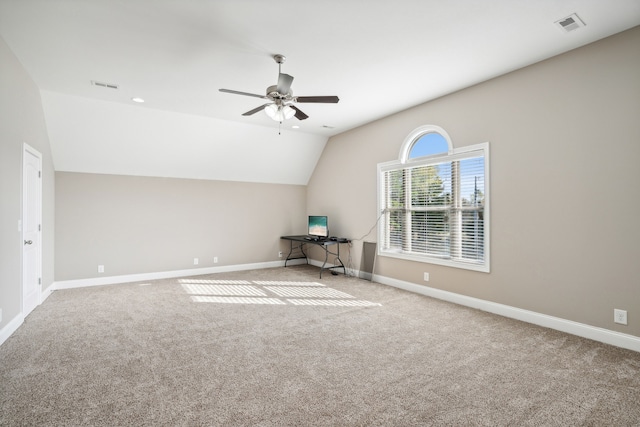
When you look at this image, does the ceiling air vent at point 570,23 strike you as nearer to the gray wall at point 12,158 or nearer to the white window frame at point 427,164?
the white window frame at point 427,164

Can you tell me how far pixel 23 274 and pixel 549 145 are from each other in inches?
243

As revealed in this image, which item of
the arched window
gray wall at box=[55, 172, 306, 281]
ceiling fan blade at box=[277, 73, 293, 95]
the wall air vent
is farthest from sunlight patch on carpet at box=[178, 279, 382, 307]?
the wall air vent

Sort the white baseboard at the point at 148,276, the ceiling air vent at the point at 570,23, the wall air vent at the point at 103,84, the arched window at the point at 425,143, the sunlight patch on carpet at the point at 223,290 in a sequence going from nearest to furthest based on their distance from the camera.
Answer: the ceiling air vent at the point at 570,23, the wall air vent at the point at 103,84, the arched window at the point at 425,143, the sunlight patch on carpet at the point at 223,290, the white baseboard at the point at 148,276

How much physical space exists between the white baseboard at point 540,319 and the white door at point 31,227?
517 cm

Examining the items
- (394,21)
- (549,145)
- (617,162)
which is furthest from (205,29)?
(617,162)

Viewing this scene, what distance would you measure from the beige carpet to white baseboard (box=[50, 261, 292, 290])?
114 cm

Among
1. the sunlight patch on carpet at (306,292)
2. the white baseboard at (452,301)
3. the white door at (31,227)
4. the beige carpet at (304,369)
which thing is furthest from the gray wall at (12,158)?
the sunlight patch on carpet at (306,292)

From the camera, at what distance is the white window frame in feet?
13.5

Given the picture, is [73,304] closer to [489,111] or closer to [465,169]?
[465,169]

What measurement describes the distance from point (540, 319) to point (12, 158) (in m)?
5.94

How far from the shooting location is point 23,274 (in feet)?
12.4

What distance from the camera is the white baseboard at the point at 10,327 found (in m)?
3.14

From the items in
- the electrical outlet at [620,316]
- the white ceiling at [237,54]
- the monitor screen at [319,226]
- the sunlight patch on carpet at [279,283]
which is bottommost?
the sunlight patch on carpet at [279,283]

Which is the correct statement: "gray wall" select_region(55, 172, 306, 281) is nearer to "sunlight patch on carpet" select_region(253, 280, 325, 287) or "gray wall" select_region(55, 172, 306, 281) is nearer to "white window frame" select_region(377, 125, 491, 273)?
"sunlight patch on carpet" select_region(253, 280, 325, 287)
